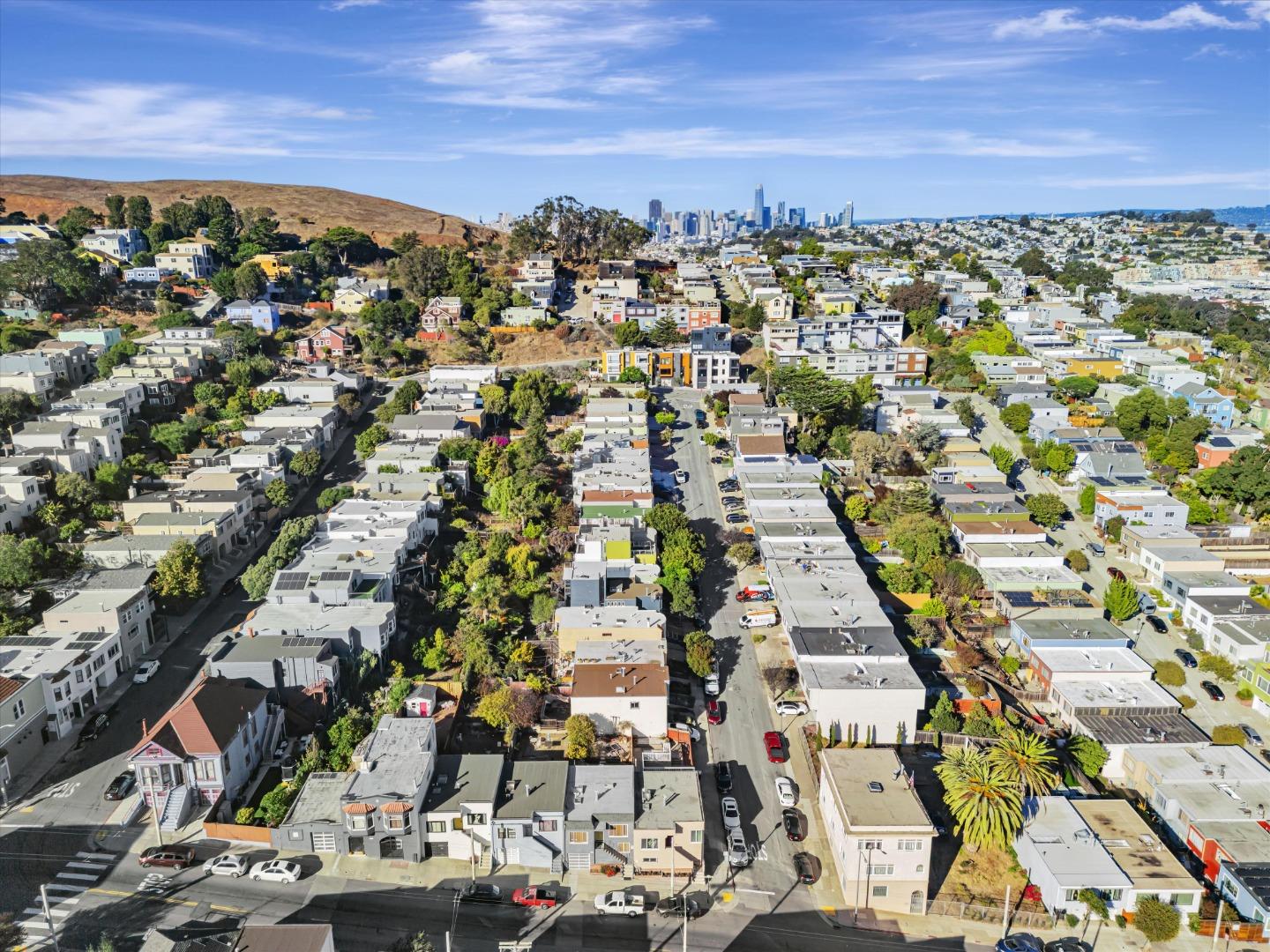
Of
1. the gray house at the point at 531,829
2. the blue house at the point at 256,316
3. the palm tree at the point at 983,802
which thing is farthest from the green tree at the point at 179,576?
the blue house at the point at 256,316

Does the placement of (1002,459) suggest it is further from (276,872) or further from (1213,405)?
(276,872)

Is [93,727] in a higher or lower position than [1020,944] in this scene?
→ higher

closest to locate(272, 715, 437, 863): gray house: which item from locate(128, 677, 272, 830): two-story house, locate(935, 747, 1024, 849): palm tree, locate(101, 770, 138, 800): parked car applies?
locate(128, 677, 272, 830): two-story house

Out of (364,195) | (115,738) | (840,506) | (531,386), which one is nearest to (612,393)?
(531,386)

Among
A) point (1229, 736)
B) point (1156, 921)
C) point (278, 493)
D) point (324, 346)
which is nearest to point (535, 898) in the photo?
point (1156, 921)

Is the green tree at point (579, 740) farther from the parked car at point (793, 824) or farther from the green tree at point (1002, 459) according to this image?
the green tree at point (1002, 459)

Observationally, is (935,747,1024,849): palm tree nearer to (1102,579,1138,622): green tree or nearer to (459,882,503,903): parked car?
(459,882,503,903): parked car

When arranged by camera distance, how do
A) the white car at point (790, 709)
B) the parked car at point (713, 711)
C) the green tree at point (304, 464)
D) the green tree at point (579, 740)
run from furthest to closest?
1. the green tree at point (304, 464)
2. the white car at point (790, 709)
3. the parked car at point (713, 711)
4. the green tree at point (579, 740)
